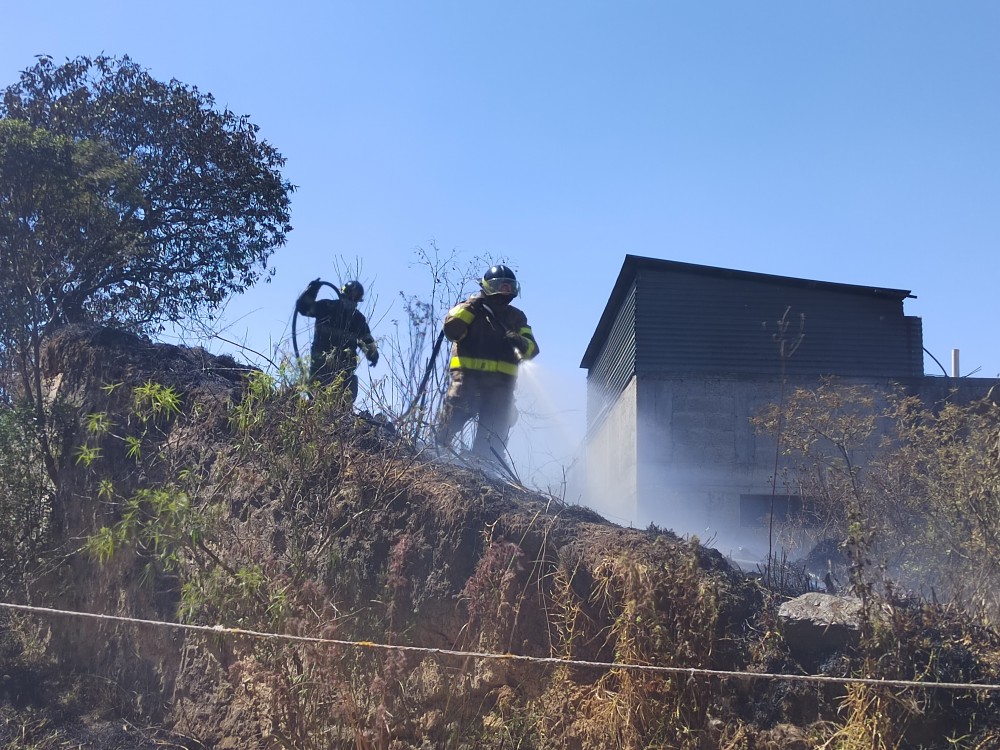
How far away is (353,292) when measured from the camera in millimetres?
7566

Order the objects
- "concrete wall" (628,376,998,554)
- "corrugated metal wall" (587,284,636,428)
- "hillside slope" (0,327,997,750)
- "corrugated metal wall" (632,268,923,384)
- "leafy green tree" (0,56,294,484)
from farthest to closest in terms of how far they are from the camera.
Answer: "corrugated metal wall" (587,284,636,428) < "corrugated metal wall" (632,268,923,384) < "concrete wall" (628,376,998,554) < "leafy green tree" (0,56,294,484) < "hillside slope" (0,327,997,750)

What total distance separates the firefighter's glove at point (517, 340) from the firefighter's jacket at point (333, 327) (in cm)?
110

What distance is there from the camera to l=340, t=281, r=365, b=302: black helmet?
7.49 m

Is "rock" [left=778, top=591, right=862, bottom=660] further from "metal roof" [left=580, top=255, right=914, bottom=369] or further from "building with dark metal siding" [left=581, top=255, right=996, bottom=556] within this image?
"metal roof" [left=580, top=255, right=914, bottom=369]

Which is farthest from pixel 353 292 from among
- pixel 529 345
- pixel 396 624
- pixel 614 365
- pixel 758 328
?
pixel 614 365

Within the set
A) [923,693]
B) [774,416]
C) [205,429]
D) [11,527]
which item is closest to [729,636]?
[923,693]

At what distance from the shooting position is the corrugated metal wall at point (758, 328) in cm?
1305

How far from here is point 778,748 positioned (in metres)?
3.74

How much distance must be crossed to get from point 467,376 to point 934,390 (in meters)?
8.05

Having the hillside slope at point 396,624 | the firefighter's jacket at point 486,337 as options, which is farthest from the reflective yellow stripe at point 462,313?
the hillside slope at point 396,624

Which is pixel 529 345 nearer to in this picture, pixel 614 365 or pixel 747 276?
pixel 747 276

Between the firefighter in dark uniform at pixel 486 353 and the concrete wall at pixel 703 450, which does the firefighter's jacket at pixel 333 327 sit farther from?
the concrete wall at pixel 703 450

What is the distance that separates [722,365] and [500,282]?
6.51m

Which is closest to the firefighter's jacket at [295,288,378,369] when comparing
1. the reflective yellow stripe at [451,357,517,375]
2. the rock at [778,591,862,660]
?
the reflective yellow stripe at [451,357,517,375]
